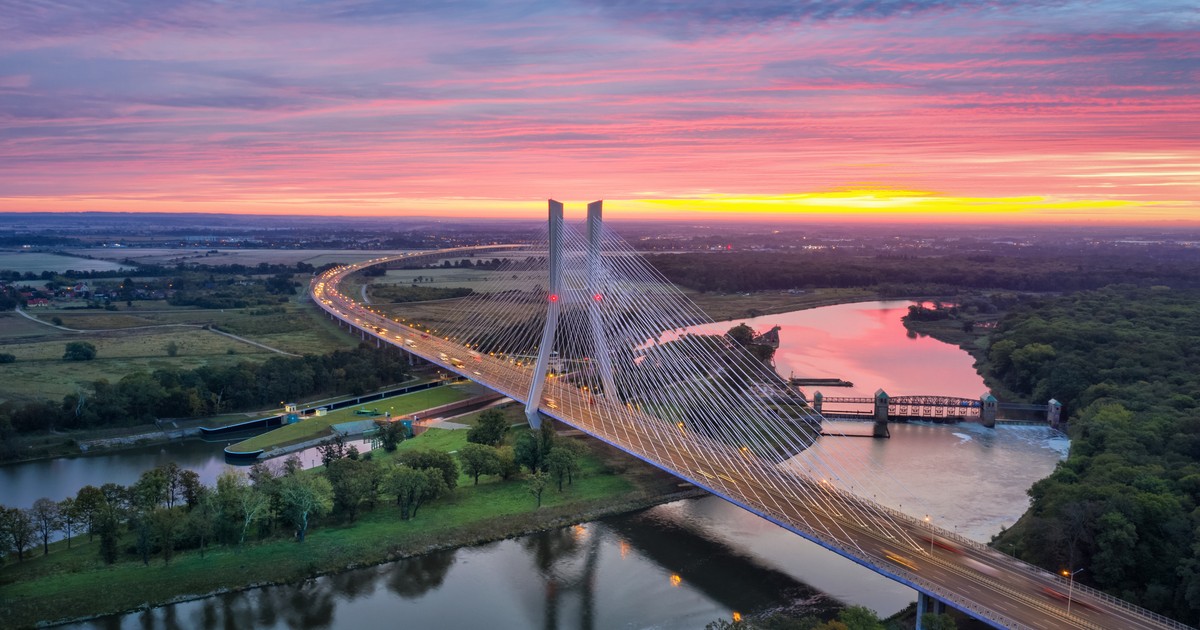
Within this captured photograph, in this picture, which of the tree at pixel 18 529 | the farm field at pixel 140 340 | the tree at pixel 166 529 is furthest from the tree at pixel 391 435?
the farm field at pixel 140 340

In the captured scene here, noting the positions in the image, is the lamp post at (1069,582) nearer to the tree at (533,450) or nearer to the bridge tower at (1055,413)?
the tree at (533,450)

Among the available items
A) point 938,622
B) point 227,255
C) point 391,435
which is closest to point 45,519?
point 391,435

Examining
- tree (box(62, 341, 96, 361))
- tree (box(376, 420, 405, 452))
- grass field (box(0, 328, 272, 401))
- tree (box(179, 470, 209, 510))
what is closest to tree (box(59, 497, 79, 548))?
tree (box(179, 470, 209, 510))

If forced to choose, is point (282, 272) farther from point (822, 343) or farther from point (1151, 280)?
point (1151, 280)

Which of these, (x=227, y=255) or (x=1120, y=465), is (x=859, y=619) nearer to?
(x=1120, y=465)

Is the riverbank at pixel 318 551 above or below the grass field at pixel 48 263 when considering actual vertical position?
below

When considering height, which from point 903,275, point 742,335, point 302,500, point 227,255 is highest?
point 903,275
